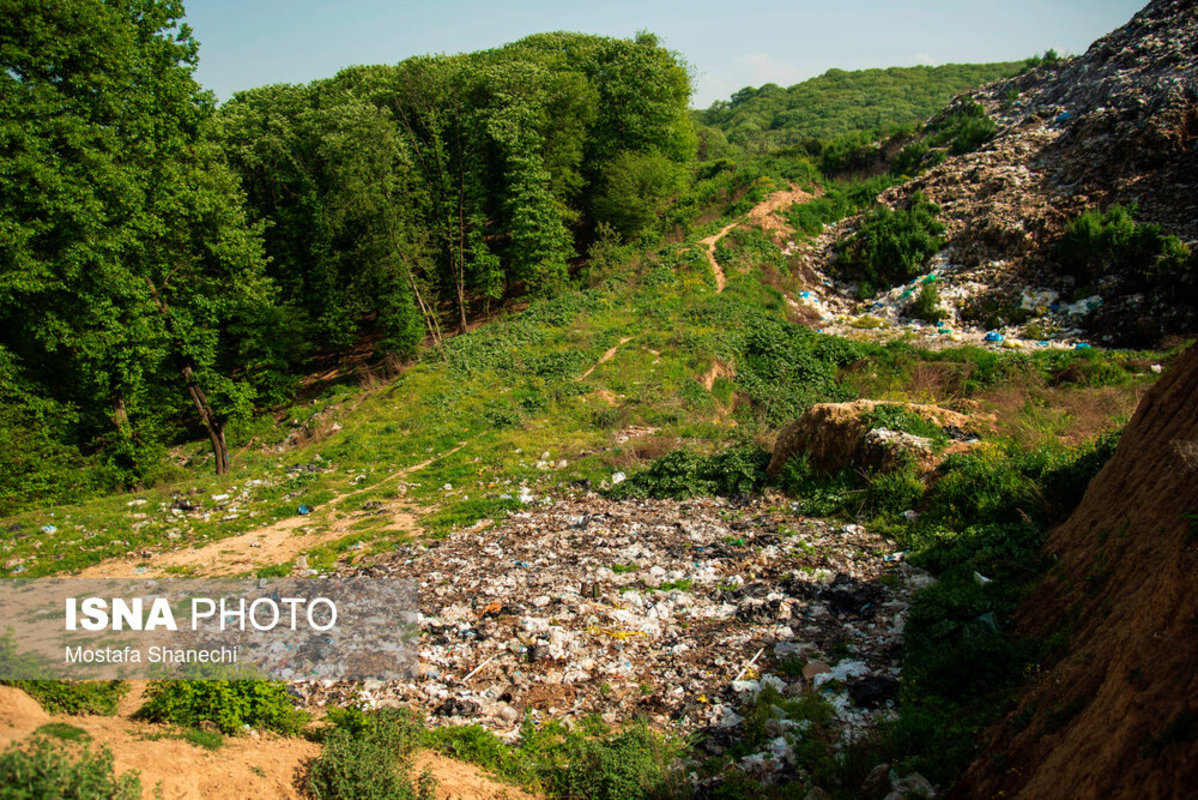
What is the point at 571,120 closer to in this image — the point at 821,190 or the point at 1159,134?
the point at 821,190

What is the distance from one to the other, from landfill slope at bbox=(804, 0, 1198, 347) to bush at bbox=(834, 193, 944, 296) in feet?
1.87

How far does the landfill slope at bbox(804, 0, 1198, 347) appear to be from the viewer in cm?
1714

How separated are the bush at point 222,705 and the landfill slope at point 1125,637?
17.6 feet

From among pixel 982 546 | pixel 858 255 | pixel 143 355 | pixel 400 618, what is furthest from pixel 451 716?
pixel 858 255

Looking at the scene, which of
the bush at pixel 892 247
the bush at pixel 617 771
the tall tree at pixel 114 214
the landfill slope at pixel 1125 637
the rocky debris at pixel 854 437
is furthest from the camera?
the bush at pixel 892 247

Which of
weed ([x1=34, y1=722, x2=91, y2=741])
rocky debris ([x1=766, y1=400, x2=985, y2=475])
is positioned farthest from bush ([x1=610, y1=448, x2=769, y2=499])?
weed ([x1=34, y1=722, x2=91, y2=741])

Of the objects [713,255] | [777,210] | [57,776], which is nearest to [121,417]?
[57,776]

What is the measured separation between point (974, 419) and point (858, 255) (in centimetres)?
1597

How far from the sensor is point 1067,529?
611 cm

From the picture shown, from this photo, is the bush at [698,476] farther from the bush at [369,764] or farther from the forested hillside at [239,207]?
the forested hillside at [239,207]

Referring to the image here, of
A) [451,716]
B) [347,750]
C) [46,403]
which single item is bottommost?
[451,716]

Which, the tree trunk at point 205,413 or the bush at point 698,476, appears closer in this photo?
the bush at point 698,476

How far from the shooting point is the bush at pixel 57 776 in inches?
120

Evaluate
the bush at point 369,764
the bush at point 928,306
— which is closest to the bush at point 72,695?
the bush at point 369,764
